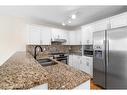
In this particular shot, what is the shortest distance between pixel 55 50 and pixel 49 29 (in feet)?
2.72

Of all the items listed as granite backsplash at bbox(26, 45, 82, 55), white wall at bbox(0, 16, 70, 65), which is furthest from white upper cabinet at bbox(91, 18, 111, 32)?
white wall at bbox(0, 16, 70, 65)

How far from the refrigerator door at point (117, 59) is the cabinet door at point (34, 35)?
7.40 ft

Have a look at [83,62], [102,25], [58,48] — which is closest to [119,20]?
[102,25]

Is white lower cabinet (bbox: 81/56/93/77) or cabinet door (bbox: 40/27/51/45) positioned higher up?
cabinet door (bbox: 40/27/51/45)

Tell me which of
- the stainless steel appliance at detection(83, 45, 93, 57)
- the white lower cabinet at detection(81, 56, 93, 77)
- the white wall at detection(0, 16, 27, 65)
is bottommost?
the white lower cabinet at detection(81, 56, 93, 77)

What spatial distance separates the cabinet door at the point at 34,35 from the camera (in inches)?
148

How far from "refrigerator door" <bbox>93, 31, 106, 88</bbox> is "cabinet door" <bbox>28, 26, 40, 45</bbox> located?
1886 millimetres

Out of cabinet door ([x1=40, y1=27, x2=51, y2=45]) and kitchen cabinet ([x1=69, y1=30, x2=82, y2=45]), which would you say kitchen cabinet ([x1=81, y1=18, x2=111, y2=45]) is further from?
cabinet door ([x1=40, y1=27, x2=51, y2=45])

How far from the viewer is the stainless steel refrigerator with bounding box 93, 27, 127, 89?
216 centimetres

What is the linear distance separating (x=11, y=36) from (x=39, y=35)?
Answer: 0.85 metres

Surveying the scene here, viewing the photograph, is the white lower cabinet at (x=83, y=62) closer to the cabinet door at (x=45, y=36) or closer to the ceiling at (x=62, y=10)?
the cabinet door at (x=45, y=36)

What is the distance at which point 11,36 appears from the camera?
3.67 meters

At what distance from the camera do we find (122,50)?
218 cm
